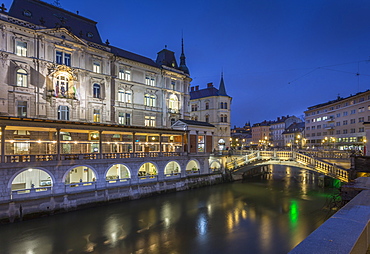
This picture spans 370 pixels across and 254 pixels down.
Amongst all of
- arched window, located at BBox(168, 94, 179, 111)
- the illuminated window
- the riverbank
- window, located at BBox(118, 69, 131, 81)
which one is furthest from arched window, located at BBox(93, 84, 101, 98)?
the riverbank

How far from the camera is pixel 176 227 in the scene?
762 inches

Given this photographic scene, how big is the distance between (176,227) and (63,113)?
2205cm

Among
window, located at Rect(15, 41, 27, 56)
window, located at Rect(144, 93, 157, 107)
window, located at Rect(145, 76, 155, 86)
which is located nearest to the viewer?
window, located at Rect(15, 41, 27, 56)

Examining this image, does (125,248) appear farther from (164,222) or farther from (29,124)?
(29,124)

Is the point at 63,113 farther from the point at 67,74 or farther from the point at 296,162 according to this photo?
the point at 296,162

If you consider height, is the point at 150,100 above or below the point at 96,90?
below

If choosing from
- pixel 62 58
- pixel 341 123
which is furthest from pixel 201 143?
pixel 341 123

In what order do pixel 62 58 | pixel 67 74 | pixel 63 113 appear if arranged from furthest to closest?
pixel 63 113 → pixel 67 74 → pixel 62 58

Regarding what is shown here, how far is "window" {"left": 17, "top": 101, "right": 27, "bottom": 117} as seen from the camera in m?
27.5

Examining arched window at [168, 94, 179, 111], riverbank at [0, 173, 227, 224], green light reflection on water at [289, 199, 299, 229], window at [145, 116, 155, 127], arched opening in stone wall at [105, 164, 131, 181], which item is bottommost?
green light reflection on water at [289, 199, 299, 229]

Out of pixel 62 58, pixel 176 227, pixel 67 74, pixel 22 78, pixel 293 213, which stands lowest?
pixel 293 213

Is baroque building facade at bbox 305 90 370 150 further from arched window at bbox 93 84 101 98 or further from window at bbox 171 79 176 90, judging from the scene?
arched window at bbox 93 84 101 98

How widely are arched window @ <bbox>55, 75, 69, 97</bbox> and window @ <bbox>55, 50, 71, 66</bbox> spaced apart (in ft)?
6.34

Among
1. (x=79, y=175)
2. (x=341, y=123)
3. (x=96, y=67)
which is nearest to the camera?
(x=79, y=175)
